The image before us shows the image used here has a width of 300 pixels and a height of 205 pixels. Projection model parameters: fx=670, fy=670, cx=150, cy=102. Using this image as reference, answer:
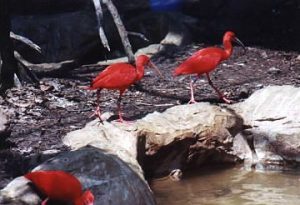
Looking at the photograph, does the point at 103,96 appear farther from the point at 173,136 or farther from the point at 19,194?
the point at 19,194

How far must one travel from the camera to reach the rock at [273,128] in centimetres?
509

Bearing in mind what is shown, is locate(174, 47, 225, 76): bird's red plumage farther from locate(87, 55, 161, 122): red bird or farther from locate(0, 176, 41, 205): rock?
locate(0, 176, 41, 205): rock

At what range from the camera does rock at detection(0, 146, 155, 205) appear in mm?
3434

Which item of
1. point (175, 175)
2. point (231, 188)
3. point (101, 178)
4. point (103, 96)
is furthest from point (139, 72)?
point (101, 178)

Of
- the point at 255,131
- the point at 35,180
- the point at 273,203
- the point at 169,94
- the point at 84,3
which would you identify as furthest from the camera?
the point at 84,3

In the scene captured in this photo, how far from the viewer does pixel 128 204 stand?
11.5 ft

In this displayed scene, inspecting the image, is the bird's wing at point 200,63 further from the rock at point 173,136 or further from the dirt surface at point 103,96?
the rock at point 173,136

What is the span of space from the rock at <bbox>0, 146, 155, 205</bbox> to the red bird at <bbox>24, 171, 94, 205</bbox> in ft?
0.38

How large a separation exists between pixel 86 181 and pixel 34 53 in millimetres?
5493

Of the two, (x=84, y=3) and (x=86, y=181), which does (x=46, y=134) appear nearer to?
(x=86, y=181)

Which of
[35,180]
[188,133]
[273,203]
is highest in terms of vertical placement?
[35,180]

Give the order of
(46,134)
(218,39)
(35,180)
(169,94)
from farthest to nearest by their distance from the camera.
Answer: (218,39) → (169,94) → (46,134) → (35,180)

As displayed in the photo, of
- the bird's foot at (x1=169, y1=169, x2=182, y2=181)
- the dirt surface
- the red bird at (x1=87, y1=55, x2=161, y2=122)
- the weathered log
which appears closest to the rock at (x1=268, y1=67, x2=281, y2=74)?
the dirt surface

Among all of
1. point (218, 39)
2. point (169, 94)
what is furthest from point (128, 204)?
point (218, 39)
